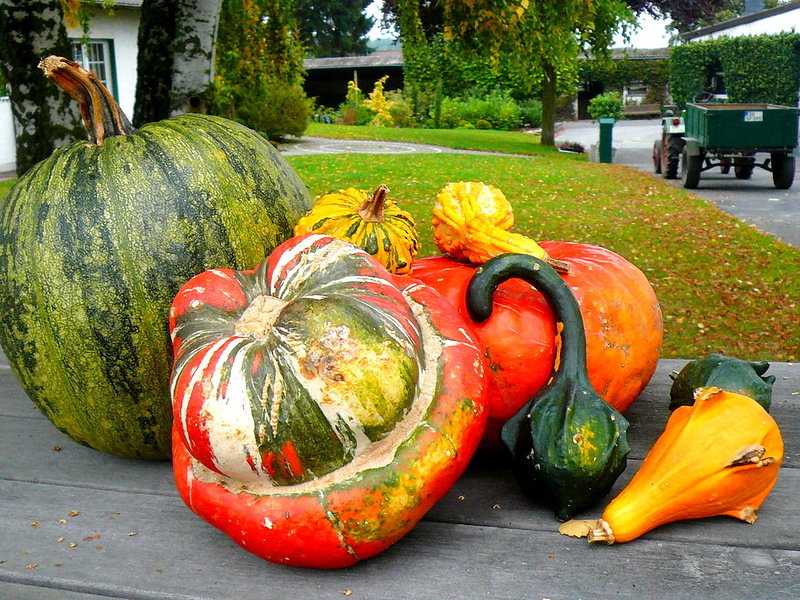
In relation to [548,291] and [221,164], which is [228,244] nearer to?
[221,164]

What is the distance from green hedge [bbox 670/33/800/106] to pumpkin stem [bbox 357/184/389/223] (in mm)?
27199

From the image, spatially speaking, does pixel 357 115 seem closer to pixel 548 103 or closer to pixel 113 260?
pixel 548 103

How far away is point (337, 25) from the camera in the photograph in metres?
48.0

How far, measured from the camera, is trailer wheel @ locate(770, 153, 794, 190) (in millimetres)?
13859

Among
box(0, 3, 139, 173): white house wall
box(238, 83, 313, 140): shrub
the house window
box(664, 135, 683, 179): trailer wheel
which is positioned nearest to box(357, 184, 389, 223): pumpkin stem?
box(664, 135, 683, 179): trailer wheel

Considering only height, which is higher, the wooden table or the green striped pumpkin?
the green striped pumpkin

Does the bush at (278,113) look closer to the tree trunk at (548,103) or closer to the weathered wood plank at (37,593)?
the tree trunk at (548,103)

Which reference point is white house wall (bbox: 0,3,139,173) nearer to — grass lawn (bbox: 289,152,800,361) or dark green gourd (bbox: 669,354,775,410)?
grass lawn (bbox: 289,152,800,361)

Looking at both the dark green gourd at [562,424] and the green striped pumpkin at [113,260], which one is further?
the green striped pumpkin at [113,260]

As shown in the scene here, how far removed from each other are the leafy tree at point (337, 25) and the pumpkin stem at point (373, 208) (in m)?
46.0

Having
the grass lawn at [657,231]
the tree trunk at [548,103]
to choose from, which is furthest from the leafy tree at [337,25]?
the grass lawn at [657,231]

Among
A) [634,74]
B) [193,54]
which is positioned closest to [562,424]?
[193,54]

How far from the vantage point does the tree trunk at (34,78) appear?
3930mm

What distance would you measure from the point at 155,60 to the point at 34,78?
0.60 m
